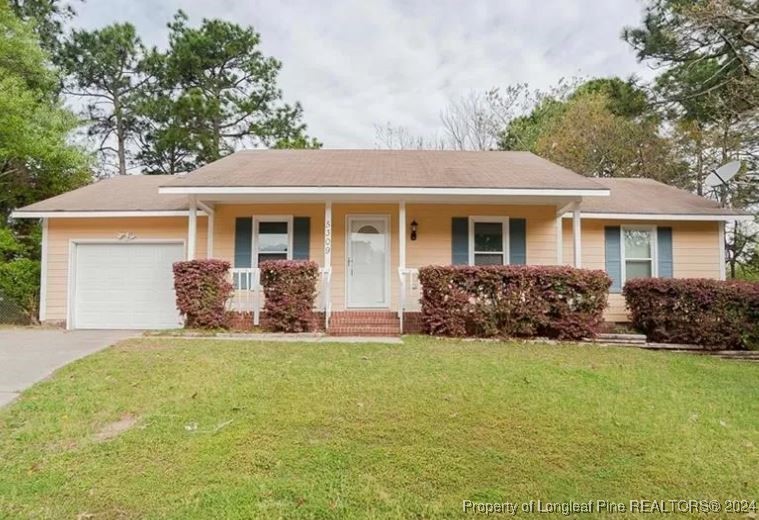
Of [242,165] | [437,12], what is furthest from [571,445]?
[437,12]

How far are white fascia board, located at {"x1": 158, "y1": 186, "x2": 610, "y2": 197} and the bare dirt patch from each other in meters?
4.89

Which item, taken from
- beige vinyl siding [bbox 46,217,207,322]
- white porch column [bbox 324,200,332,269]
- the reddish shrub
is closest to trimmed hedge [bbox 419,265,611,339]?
white porch column [bbox 324,200,332,269]

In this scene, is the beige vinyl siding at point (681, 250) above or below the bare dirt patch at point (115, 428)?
above

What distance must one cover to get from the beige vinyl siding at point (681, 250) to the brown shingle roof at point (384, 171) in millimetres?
1348

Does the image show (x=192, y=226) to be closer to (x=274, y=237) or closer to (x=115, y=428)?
(x=274, y=237)

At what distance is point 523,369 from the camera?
5.14 m

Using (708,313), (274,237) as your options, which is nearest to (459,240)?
(274,237)

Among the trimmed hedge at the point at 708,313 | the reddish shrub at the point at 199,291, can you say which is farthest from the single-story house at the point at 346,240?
the trimmed hedge at the point at 708,313

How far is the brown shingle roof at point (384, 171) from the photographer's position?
801 cm

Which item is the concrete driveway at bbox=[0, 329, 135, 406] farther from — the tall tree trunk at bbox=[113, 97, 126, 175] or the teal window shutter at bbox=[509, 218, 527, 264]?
the tall tree trunk at bbox=[113, 97, 126, 175]

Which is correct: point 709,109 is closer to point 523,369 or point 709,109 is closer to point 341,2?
point 341,2

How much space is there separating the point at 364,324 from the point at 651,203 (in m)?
7.19

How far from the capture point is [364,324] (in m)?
7.88

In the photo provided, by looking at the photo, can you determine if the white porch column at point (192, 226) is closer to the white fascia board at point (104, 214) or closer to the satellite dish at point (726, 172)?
the white fascia board at point (104, 214)
